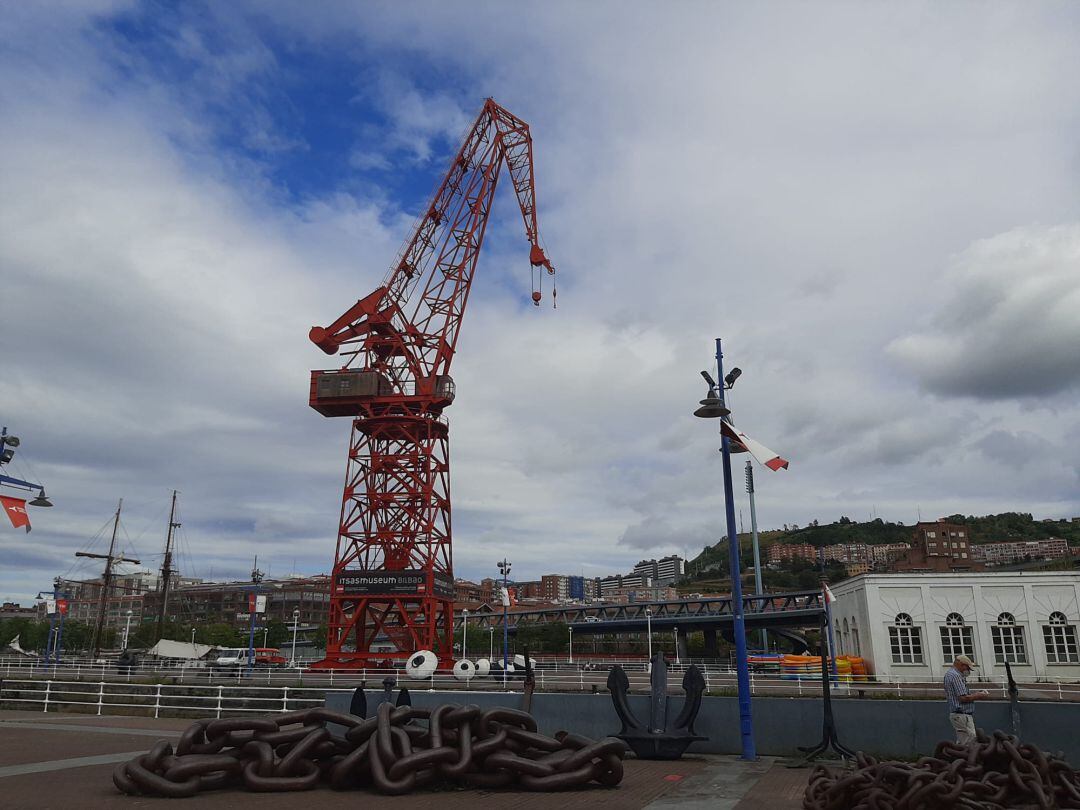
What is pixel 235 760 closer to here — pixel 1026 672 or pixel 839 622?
pixel 1026 672

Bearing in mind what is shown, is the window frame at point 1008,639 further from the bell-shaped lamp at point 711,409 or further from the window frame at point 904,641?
the bell-shaped lamp at point 711,409

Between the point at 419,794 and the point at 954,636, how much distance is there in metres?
35.3

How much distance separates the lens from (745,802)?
9734 millimetres

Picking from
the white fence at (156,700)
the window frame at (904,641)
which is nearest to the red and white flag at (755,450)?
the white fence at (156,700)

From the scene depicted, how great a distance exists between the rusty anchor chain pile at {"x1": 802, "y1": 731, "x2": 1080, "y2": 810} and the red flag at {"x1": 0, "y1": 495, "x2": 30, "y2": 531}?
2334 cm

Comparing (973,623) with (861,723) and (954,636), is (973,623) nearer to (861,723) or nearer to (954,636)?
(954,636)

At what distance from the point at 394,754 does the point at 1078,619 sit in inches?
1490

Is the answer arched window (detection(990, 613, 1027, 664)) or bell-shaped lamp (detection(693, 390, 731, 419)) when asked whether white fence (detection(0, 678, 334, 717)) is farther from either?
arched window (detection(990, 613, 1027, 664))

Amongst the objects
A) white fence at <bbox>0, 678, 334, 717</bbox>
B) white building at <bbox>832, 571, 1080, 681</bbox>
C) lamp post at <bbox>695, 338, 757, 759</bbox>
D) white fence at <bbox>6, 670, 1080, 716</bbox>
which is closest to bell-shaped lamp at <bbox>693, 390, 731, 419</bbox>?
lamp post at <bbox>695, 338, 757, 759</bbox>

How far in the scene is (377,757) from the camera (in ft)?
29.7

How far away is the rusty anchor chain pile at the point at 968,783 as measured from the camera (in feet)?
22.9

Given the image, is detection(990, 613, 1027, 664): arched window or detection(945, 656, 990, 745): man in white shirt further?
detection(990, 613, 1027, 664): arched window

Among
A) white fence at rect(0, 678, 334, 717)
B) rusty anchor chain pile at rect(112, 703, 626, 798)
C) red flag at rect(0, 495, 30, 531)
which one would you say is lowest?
white fence at rect(0, 678, 334, 717)

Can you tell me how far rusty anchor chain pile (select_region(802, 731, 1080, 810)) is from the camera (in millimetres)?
6988
